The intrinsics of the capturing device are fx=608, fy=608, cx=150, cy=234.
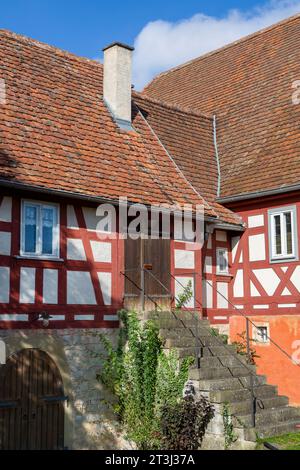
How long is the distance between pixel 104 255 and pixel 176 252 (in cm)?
208

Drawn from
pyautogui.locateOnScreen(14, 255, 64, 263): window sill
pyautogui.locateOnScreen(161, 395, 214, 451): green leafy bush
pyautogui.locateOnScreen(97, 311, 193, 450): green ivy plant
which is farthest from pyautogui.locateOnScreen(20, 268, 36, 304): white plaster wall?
pyautogui.locateOnScreen(161, 395, 214, 451): green leafy bush

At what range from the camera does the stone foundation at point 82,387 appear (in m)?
11.4

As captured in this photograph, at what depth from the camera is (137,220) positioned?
13.1 meters

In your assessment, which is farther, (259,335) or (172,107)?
(172,107)

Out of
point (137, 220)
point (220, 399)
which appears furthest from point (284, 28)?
point (220, 399)

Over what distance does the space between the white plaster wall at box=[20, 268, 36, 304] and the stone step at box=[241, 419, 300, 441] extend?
448 cm

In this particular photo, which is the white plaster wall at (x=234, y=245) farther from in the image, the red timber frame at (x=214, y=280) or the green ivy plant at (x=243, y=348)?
the green ivy plant at (x=243, y=348)

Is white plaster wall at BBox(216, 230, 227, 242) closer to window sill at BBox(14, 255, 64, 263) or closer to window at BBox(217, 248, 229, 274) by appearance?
window at BBox(217, 248, 229, 274)

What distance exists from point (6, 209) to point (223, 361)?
538 cm

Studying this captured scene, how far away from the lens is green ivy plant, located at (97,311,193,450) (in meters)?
11.8

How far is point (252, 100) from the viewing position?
18.0m

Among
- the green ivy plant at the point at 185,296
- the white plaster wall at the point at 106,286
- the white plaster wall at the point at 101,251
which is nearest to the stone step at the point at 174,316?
the green ivy plant at the point at 185,296

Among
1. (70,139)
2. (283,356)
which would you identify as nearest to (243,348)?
(283,356)

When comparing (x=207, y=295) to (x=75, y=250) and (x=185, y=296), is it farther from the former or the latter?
(x=75, y=250)
